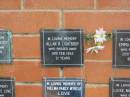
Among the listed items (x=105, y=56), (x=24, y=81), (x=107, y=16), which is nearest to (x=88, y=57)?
(x=105, y=56)

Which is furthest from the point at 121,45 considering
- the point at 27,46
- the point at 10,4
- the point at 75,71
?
the point at 10,4

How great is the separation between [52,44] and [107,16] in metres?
0.26

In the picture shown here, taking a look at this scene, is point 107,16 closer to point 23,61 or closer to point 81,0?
point 81,0

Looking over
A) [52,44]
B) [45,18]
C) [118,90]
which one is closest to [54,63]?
[52,44]

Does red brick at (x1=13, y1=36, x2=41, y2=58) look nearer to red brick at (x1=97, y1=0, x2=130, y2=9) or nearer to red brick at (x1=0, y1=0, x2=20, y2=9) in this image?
red brick at (x1=0, y1=0, x2=20, y2=9)

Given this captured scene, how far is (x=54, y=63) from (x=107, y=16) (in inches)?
11.8

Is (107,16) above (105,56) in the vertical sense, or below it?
above

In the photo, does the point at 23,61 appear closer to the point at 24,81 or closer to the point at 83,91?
the point at 24,81

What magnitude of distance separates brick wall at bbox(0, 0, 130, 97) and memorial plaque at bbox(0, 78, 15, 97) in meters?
0.02

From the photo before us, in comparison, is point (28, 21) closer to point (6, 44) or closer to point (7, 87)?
point (6, 44)

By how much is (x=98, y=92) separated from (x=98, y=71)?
95 mm

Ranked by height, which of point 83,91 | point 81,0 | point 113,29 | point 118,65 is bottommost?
point 83,91

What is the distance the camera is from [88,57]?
1.44 metres

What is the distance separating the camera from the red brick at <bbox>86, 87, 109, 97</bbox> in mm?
1465
